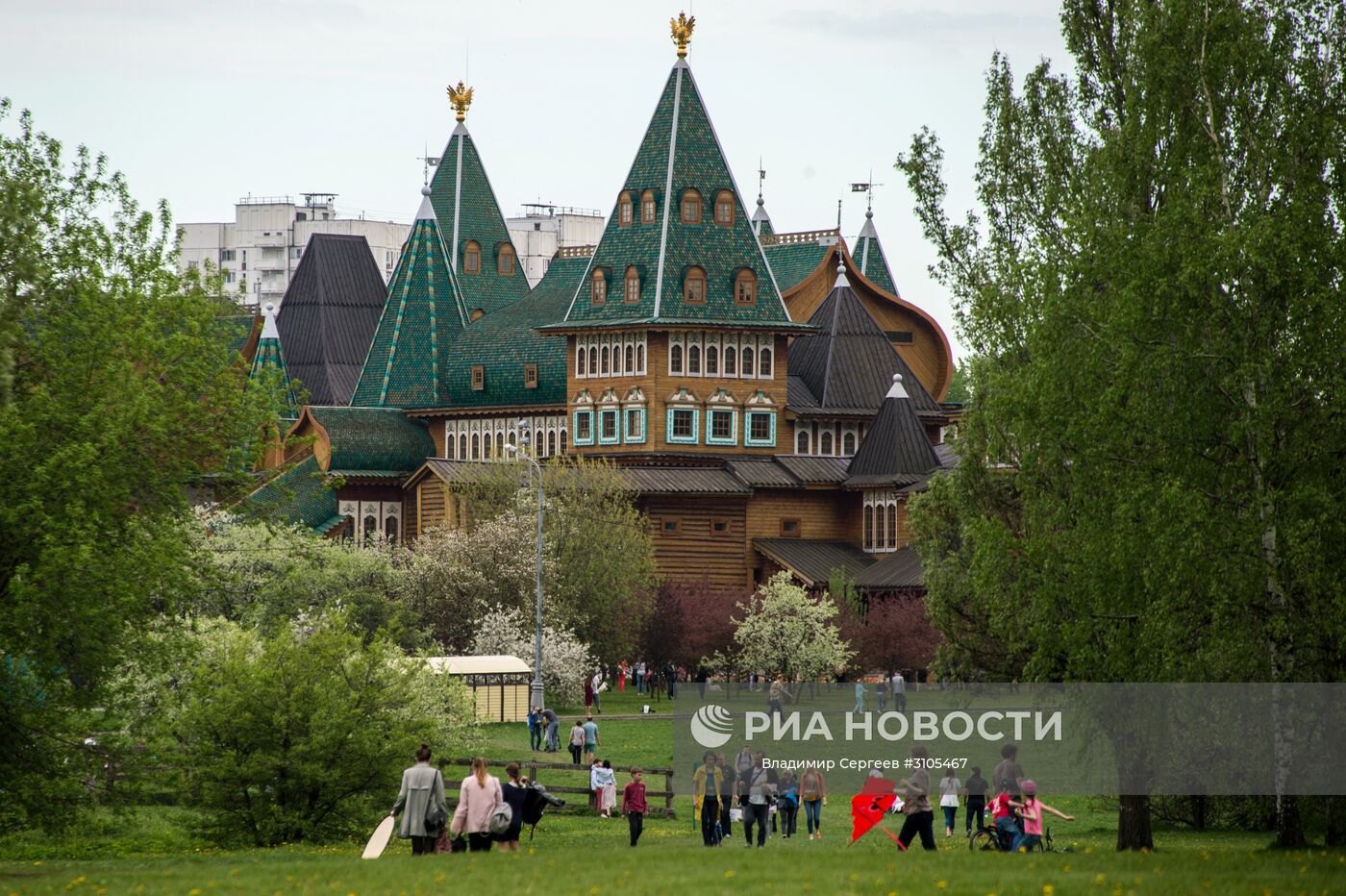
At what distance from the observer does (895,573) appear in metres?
79.4

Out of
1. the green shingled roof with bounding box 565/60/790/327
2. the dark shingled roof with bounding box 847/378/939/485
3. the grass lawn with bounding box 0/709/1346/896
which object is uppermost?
the green shingled roof with bounding box 565/60/790/327

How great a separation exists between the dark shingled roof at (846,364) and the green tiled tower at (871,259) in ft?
48.1

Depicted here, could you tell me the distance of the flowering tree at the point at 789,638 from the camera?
7056 cm

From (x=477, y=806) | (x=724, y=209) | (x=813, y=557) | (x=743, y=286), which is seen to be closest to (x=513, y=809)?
(x=477, y=806)

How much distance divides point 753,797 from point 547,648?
107 ft

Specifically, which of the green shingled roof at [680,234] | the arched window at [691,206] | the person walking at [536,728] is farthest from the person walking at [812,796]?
the arched window at [691,206]

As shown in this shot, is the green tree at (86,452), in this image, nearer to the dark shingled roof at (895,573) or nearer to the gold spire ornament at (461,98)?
the dark shingled roof at (895,573)

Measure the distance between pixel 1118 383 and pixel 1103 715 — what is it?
5306 millimetres

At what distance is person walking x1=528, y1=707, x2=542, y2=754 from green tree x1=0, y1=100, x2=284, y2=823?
59.1 feet

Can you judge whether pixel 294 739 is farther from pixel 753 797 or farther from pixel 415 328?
pixel 415 328

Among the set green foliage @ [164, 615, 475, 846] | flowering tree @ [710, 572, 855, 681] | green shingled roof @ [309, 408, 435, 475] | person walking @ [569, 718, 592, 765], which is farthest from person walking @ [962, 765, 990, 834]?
green shingled roof @ [309, 408, 435, 475]

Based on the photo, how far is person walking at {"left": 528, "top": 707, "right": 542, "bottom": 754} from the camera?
180 ft

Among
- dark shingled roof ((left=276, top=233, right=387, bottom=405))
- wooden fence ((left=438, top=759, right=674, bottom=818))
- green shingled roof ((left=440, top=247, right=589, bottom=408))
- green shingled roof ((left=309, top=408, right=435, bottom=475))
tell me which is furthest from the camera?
dark shingled roof ((left=276, top=233, right=387, bottom=405))

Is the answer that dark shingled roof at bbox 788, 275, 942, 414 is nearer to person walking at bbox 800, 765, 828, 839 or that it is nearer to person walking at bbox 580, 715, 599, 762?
person walking at bbox 580, 715, 599, 762
